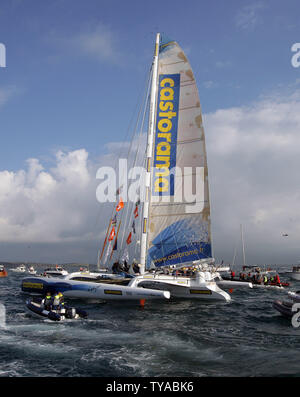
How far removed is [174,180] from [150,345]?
13.7 m

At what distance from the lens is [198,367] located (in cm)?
942

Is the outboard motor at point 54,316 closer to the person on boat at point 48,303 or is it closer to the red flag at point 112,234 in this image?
the person on boat at point 48,303

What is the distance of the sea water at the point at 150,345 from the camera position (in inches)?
364

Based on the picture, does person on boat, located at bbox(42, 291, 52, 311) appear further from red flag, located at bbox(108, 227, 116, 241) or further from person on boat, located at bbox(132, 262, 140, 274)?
red flag, located at bbox(108, 227, 116, 241)

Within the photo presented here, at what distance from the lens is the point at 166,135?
78.0 ft

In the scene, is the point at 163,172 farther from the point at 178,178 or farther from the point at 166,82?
the point at 166,82

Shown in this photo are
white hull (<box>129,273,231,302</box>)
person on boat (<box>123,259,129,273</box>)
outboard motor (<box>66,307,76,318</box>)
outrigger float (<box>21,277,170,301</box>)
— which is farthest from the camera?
person on boat (<box>123,259,129,273</box>)

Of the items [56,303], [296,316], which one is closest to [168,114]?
[56,303]

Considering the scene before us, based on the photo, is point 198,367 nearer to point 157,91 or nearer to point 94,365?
point 94,365

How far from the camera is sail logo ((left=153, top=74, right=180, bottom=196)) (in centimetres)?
2336

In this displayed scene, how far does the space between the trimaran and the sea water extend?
508 cm

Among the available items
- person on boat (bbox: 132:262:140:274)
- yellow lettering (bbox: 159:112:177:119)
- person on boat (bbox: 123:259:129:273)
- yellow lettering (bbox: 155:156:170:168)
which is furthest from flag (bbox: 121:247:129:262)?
yellow lettering (bbox: 159:112:177:119)

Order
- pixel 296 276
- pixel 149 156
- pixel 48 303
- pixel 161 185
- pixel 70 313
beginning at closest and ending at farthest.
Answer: pixel 70 313 → pixel 48 303 → pixel 149 156 → pixel 161 185 → pixel 296 276
